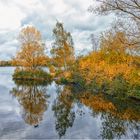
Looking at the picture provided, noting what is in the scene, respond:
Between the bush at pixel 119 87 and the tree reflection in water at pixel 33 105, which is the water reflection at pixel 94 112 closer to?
the tree reflection in water at pixel 33 105

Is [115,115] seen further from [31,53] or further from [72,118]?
[31,53]

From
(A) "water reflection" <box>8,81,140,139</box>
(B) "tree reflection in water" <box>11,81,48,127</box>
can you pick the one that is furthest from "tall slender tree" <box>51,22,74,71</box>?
(A) "water reflection" <box>8,81,140,139</box>

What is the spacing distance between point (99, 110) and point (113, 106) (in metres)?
2.39

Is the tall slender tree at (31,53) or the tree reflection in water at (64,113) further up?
the tall slender tree at (31,53)

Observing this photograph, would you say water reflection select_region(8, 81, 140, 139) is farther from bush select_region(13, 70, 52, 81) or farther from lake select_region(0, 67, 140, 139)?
bush select_region(13, 70, 52, 81)

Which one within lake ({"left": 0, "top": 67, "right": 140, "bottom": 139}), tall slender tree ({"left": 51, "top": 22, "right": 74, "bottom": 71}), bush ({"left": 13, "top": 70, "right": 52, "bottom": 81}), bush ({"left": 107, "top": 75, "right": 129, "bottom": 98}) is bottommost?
lake ({"left": 0, "top": 67, "right": 140, "bottom": 139})

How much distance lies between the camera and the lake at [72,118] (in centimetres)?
2603

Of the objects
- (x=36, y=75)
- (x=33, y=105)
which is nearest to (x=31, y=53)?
(x=36, y=75)

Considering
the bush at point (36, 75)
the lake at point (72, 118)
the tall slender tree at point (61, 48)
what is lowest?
the lake at point (72, 118)

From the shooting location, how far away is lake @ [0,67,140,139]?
85.4ft

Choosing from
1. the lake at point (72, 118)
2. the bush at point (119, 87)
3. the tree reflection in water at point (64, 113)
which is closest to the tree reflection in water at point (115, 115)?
the lake at point (72, 118)

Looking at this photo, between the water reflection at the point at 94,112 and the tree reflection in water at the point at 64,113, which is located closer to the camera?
the water reflection at the point at 94,112

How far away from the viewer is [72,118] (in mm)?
32719

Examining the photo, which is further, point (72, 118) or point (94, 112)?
point (94, 112)
